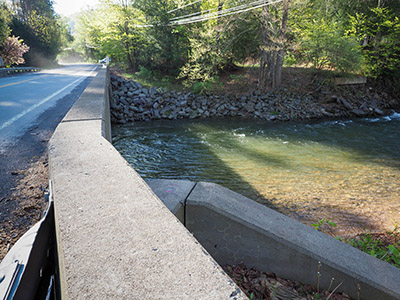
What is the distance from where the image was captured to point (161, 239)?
1531mm

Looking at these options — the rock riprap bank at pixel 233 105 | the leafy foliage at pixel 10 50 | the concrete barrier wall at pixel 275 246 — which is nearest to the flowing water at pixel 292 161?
the rock riprap bank at pixel 233 105

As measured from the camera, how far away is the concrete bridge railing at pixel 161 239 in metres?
1.23

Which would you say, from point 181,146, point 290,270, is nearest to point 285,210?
point 290,270

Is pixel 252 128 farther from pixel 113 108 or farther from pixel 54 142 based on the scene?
pixel 54 142

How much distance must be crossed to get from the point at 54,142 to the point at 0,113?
5.30 m

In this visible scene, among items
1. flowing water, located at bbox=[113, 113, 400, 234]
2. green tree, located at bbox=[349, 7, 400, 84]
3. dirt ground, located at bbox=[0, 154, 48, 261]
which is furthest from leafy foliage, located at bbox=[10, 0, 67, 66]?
dirt ground, located at bbox=[0, 154, 48, 261]

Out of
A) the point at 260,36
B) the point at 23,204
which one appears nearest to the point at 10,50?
the point at 260,36

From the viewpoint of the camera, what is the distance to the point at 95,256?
138cm

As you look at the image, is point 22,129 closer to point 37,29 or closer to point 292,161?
point 292,161

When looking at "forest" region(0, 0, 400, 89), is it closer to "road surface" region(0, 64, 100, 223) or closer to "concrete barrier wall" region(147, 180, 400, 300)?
"road surface" region(0, 64, 100, 223)

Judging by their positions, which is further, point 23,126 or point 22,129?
point 23,126

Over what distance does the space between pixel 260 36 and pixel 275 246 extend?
1863 cm

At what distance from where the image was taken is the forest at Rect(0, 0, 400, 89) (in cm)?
1712

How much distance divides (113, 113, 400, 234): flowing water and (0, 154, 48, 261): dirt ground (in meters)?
4.41
